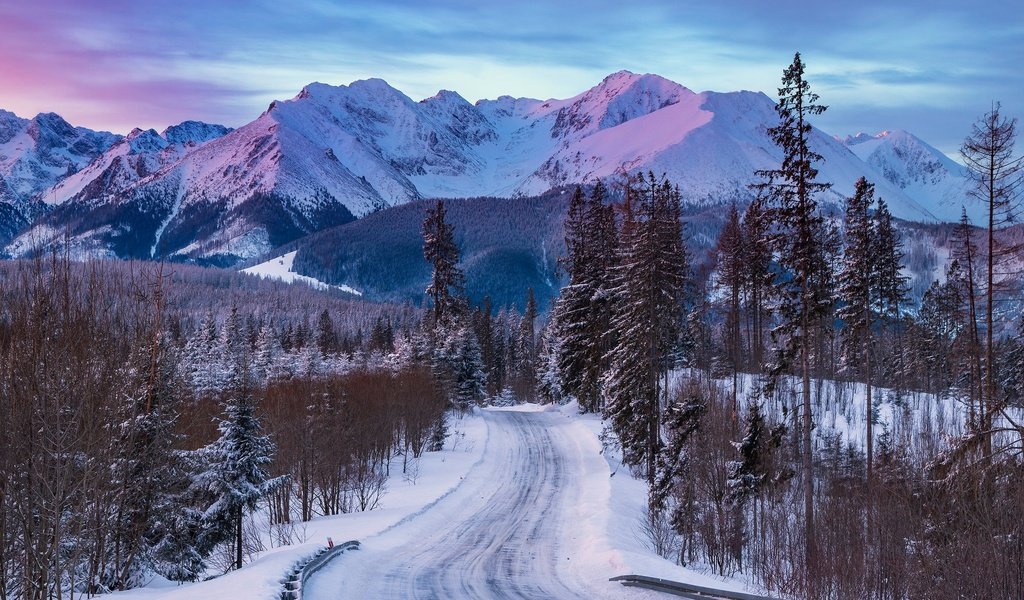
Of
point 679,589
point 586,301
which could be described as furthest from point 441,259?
point 679,589

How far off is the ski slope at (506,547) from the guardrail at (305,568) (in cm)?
22

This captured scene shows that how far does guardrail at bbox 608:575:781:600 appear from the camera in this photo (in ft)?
44.9

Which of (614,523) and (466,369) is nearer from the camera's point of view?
(614,523)

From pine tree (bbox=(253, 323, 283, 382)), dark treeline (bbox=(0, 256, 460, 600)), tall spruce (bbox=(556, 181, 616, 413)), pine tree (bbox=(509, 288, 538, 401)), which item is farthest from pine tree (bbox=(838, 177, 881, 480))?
pine tree (bbox=(509, 288, 538, 401))

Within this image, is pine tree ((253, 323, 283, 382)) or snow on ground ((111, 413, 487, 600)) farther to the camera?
pine tree ((253, 323, 283, 382))

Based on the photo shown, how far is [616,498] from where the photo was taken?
97.6ft

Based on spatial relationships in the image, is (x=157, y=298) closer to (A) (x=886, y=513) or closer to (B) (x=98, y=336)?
(B) (x=98, y=336)

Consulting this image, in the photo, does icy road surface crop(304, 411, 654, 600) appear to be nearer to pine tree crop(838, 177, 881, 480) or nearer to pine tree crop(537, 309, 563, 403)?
pine tree crop(838, 177, 881, 480)

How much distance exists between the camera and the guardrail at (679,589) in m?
13.7

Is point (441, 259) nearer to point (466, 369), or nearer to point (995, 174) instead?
point (466, 369)

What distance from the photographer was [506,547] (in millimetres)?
21109

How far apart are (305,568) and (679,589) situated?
23.4 feet

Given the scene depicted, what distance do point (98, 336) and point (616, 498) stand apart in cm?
1945

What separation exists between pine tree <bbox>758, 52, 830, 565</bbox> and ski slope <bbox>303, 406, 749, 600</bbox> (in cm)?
741
